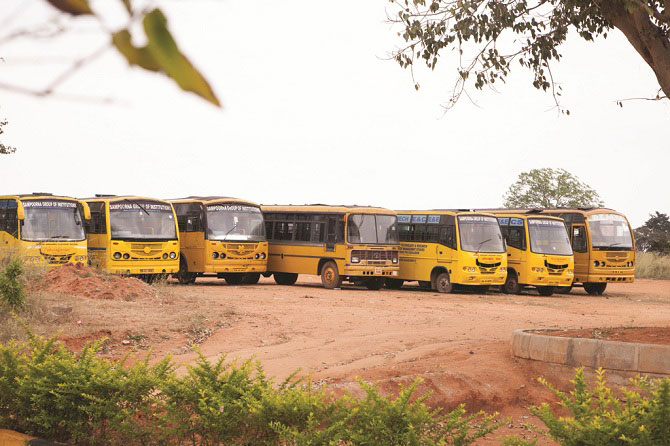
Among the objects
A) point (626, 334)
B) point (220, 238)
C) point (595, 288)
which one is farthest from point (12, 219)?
point (595, 288)

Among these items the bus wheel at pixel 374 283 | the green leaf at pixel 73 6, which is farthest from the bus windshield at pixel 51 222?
the green leaf at pixel 73 6

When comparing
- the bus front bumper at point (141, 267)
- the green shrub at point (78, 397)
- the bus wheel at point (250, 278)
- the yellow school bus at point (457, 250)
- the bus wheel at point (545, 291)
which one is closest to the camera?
the green shrub at point (78, 397)

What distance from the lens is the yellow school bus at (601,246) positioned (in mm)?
29031

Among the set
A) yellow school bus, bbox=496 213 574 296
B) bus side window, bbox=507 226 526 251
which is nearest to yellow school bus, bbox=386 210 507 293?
yellow school bus, bbox=496 213 574 296

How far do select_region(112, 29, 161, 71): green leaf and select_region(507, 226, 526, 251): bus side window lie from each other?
91.2ft

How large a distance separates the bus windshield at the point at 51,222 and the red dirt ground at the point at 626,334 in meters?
15.7

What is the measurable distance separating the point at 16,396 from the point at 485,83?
10342 mm

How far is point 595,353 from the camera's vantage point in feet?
34.1

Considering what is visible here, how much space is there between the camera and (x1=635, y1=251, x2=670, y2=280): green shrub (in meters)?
43.2

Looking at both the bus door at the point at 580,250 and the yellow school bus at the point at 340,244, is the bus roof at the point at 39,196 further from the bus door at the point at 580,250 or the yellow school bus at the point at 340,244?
the bus door at the point at 580,250

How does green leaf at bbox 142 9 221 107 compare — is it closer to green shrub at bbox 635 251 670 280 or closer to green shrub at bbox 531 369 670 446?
green shrub at bbox 531 369 670 446

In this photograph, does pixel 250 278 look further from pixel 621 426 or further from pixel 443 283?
pixel 621 426

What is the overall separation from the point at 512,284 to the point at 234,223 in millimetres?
9203

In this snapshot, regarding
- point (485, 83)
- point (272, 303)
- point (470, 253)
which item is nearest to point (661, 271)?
point (470, 253)
